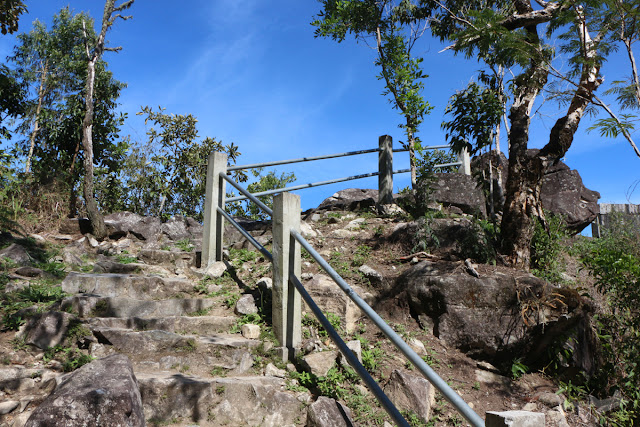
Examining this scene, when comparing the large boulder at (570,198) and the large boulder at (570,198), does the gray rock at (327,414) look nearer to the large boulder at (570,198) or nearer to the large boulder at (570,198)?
the large boulder at (570,198)

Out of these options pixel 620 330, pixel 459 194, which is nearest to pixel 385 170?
pixel 459 194

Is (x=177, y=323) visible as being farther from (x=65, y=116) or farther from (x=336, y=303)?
(x=65, y=116)

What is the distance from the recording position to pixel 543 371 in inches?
151

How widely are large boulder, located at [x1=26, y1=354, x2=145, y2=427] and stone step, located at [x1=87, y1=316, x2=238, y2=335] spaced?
1.29 m

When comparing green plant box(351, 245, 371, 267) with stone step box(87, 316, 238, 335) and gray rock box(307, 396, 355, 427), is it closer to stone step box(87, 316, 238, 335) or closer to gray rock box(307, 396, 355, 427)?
stone step box(87, 316, 238, 335)

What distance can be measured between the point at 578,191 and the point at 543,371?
689cm

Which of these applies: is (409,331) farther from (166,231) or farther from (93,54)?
(93,54)

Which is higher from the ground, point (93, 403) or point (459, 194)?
point (459, 194)

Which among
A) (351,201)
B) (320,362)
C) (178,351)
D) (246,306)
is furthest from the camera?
(351,201)

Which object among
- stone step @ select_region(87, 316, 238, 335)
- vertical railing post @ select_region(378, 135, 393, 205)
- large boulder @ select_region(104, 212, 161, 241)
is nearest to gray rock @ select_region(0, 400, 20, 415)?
stone step @ select_region(87, 316, 238, 335)

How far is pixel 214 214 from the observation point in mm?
5199

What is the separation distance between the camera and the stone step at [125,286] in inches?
161

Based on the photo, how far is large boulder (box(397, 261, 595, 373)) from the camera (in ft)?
12.6

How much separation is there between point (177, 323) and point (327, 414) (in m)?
1.64
